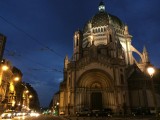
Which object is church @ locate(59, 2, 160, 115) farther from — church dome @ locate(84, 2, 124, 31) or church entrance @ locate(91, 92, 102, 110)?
church dome @ locate(84, 2, 124, 31)

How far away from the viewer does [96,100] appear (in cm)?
4694

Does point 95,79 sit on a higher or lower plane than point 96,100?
higher

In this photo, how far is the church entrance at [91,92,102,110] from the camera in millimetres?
46544

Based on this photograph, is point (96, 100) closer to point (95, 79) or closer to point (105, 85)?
point (105, 85)

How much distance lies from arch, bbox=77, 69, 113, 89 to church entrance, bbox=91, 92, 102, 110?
83.3 inches

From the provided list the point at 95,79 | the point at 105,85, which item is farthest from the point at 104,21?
the point at 105,85

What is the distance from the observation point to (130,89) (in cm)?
4591

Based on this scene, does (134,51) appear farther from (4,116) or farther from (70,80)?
(4,116)

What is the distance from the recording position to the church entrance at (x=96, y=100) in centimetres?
4654

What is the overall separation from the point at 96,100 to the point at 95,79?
16.9 feet

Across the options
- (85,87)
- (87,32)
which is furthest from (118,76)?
(87,32)

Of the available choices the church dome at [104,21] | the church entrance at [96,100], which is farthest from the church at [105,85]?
the church dome at [104,21]

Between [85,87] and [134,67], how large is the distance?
15.8 metres

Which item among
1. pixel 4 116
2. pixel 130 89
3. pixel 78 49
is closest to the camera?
pixel 4 116
